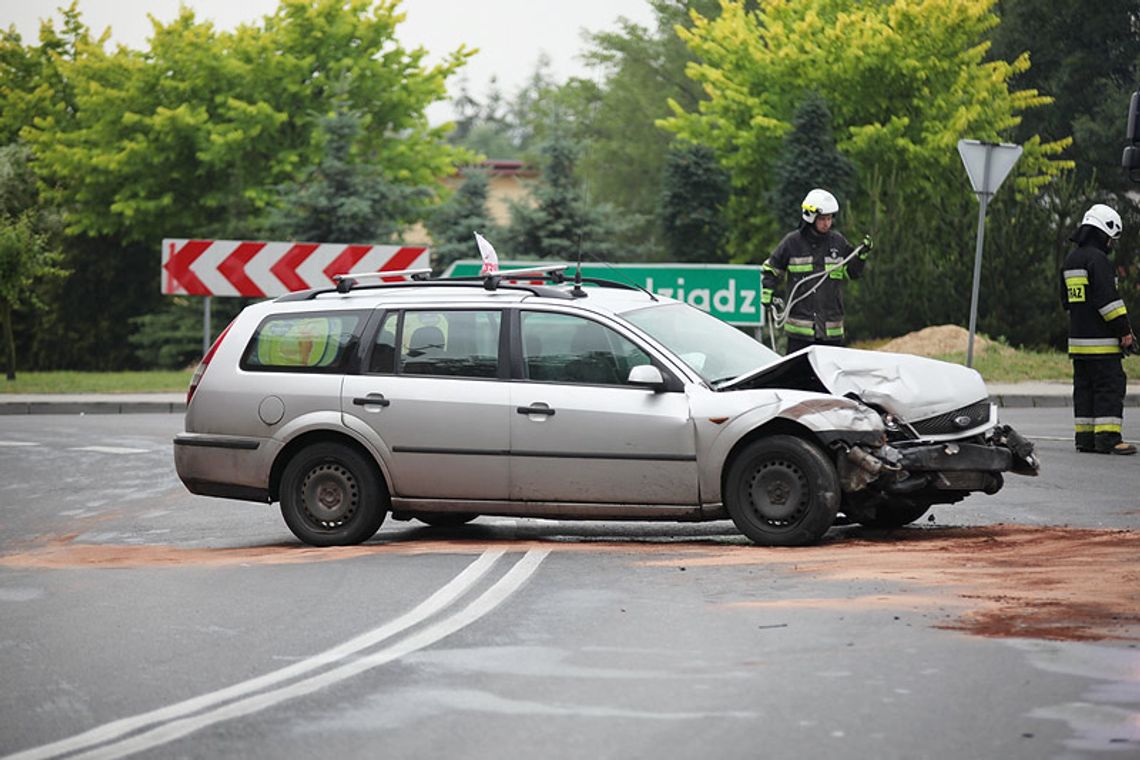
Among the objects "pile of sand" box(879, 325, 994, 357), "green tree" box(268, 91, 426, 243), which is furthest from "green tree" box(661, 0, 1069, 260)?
"pile of sand" box(879, 325, 994, 357)

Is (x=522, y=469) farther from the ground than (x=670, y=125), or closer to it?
closer to it

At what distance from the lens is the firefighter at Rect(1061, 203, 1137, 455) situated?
1592 centimetres

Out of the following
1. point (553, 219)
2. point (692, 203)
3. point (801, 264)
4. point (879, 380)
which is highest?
point (692, 203)

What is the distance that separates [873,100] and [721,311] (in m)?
25.6

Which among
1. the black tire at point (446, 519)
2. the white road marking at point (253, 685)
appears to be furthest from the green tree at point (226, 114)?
the white road marking at point (253, 685)

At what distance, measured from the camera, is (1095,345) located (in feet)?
52.4

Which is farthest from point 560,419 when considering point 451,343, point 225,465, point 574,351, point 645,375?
point 225,465

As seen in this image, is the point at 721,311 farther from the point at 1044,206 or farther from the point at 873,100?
the point at 873,100

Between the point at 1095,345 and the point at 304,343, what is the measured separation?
773cm

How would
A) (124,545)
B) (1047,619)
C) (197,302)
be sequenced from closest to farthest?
(1047,619) < (124,545) < (197,302)

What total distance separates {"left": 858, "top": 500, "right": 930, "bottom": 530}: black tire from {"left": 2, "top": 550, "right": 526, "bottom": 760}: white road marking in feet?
9.76

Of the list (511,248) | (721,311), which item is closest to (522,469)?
(721,311)

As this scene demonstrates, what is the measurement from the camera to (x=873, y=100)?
162 feet

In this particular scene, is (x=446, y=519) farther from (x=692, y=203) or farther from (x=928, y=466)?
(x=692, y=203)
